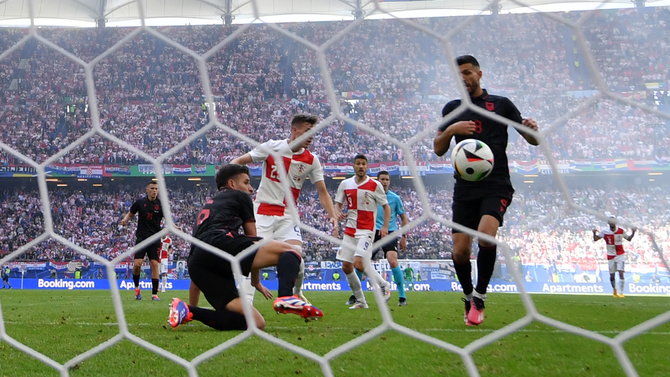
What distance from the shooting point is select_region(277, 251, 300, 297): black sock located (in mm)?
2343

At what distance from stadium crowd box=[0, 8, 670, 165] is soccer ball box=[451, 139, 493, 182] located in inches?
9.2

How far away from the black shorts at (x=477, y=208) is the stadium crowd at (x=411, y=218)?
130mm

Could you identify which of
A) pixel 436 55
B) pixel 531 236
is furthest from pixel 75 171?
pixel 531 236

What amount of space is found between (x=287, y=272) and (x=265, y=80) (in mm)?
1493

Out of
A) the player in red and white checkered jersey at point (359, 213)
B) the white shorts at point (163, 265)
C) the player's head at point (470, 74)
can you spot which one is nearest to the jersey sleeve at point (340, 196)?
the player in red and white checkered jersey at point (359, 213)

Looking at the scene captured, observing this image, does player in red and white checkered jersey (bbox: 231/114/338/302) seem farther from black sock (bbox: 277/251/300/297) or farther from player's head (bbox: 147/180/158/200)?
player's head (bbox: 147/180/158/200)

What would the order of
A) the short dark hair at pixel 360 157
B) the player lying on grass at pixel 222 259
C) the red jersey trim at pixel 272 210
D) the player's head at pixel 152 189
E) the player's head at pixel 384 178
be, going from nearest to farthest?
the player lying on grass at pixel 222 259 < the red jersey trim at pixel 272 210 < the short dark hair at pixel 360 157 < the player's head at pixel 384 178 < the player's head at pixel 152 189

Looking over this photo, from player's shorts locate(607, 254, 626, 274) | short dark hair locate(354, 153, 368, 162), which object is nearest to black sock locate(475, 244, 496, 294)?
short dark hair locate(354, 153, 368, 162)

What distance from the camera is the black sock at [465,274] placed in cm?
275

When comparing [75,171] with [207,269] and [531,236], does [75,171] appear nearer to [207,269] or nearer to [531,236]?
[207,269]

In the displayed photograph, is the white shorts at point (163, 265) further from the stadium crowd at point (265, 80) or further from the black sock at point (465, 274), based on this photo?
the black sock at point (465, 274)

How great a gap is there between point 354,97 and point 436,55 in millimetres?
525

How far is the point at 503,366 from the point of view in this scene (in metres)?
1.65

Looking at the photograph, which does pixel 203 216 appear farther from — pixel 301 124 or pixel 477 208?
pixel 477 208
